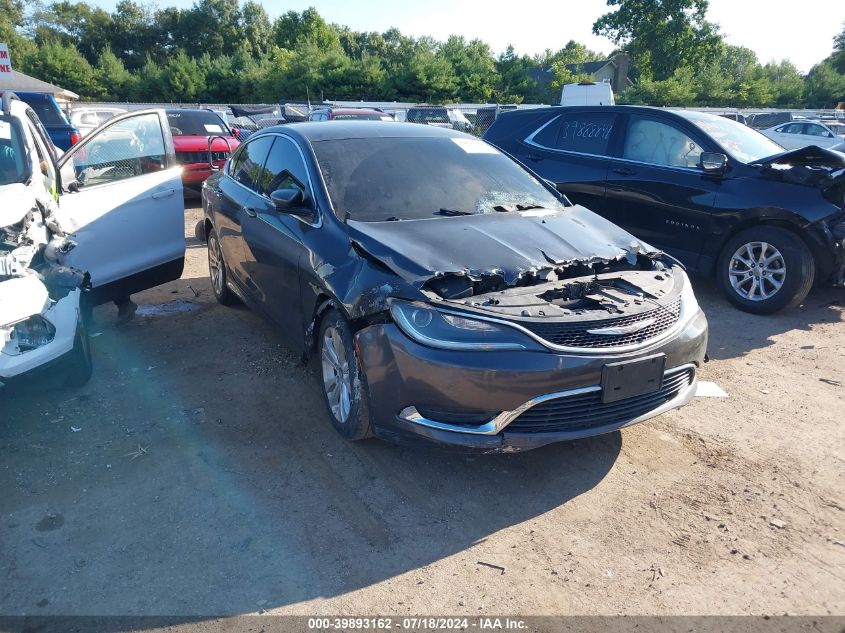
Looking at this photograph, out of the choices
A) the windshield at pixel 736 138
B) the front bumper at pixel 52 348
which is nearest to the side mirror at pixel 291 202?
the front bumper at pixel 52 348

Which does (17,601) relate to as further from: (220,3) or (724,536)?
(220,3)

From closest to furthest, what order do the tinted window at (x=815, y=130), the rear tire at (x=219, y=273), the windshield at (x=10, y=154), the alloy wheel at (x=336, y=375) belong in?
1. the alloy wheel at (x=336, y=375)
2. the windshield at (x=10, y=154)
3. the rear tire at (x=219, y=273)
4. the tinted window at (x=815, y=130)

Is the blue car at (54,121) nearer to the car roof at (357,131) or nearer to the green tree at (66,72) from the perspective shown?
the car roof at (357,131)

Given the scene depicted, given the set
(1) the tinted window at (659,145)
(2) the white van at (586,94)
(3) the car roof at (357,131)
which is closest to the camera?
(3) the car roof at (357,131)

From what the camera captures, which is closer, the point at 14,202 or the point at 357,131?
the point at 14,202

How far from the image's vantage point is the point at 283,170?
454 centimetres

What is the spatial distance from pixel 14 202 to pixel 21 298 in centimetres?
73

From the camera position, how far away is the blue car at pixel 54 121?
11133 mm

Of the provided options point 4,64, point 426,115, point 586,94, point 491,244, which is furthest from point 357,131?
point 586,94

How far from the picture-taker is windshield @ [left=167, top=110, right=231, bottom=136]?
1166cm

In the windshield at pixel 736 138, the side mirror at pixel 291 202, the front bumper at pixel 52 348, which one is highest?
the windshield at pixel 736 138

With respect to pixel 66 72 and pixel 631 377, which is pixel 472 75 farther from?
pixel 631 377

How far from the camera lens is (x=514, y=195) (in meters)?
4.39

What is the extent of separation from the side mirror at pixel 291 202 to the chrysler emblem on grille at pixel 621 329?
1.94 meters
